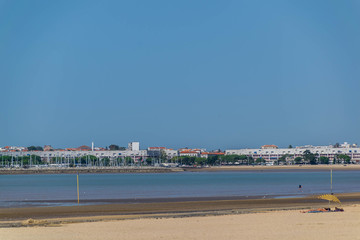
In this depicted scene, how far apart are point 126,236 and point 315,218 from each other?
8445 millimetres

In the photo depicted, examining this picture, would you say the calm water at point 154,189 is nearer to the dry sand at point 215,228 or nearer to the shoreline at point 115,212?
the shoreline at point 115,212

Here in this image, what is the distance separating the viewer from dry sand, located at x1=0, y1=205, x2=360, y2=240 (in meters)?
19.2

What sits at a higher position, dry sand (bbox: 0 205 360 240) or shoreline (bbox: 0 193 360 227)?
dry sand (bbox: 0 205 360 240)

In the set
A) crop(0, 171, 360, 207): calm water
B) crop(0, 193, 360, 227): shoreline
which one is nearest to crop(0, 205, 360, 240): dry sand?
crop(0, 193, 360, 227): shoreline

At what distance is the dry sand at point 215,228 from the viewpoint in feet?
63.0

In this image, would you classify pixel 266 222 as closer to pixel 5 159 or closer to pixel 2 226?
pixel 2 226

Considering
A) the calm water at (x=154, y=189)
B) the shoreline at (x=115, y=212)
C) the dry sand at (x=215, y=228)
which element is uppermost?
the dry sand at (x=215, y=228)

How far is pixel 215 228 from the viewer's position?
2123 cm

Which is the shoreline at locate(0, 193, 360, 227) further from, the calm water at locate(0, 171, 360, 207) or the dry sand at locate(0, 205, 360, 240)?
the calm water at locate(0, 171, 360, 207)

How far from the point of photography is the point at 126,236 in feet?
63.4

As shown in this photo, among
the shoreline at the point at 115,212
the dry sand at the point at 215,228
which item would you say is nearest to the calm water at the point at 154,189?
the shoreline at the point at 115,212

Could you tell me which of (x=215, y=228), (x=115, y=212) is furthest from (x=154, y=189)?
(x=215, y=228)

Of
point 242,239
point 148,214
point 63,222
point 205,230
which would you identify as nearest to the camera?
point 242,239

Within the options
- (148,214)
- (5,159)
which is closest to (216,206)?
(148,214)
